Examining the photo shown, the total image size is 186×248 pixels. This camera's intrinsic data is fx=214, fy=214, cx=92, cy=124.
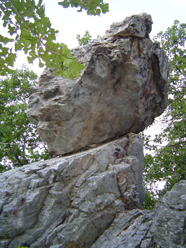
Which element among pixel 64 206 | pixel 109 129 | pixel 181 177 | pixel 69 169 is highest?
pixel 109 129

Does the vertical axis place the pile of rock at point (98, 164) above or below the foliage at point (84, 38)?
below

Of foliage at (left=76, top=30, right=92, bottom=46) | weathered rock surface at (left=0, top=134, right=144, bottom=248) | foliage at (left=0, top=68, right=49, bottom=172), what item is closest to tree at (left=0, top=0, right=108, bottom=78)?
weathered rock surface at (left=0, top=134, right=144, bottom=248)

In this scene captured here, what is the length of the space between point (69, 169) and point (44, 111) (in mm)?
2130

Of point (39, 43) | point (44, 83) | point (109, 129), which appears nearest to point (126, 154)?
point (109, 129)

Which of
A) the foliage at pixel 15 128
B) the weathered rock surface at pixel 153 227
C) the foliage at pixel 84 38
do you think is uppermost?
the foliage at pixel 84 38

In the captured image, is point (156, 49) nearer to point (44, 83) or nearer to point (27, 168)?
point (44, 83)

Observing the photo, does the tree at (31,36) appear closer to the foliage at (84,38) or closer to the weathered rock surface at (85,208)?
the weathered rock surface at (85,208)

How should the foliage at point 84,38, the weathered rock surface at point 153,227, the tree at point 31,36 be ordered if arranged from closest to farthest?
the tree at point 31,36
the weathered rock surface at point 153,227
the foliage at point 84,38

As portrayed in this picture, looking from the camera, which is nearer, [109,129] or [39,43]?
[39,43]

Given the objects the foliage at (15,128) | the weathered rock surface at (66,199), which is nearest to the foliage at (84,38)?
the foliage at (15,128)

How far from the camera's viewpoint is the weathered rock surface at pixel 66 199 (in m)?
5.25

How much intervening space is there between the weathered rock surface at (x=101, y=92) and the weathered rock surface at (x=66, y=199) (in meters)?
1.07

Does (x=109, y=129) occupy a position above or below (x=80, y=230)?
above

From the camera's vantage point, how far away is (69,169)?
6.18 meters
